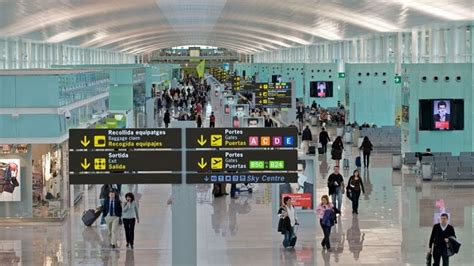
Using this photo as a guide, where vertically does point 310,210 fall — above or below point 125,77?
below

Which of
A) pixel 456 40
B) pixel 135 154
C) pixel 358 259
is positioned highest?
pixel 456 40

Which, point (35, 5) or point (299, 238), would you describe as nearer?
point (299, 238)

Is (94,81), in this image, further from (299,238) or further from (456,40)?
(456,40)

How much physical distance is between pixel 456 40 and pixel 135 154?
3503 centimetres

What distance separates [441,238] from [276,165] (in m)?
3.06

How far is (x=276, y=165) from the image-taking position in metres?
13.2

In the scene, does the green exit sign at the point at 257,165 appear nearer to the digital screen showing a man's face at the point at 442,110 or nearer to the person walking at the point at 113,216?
the person walking at the point at 113,216

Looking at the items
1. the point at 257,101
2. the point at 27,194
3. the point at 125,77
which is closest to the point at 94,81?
the point at 125,77

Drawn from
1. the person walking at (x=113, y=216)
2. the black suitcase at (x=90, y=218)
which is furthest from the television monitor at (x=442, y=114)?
the person walking at (x=113, y=216)

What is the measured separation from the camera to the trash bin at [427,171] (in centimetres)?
2895

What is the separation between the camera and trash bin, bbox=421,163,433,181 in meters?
29.0

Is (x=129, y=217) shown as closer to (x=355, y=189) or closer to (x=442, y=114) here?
(x=355, y=189)

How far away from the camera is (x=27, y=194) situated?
2209cm

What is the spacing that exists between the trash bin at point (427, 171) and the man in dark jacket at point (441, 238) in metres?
14.3
